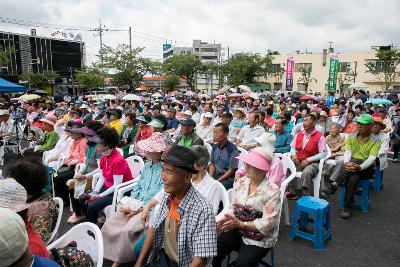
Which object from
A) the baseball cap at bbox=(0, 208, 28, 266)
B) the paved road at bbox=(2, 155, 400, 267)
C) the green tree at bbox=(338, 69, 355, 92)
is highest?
the green tree at bbox=(338, 69, 355, 92)

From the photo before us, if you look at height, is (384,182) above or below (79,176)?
below

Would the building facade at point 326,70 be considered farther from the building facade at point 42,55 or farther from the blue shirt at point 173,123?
the blue shirt at point 173,123

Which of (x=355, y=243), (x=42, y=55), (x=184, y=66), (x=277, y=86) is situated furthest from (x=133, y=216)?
(x=42, y=55)

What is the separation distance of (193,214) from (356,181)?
340 centimetres

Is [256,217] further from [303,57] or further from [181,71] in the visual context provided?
[303,57]

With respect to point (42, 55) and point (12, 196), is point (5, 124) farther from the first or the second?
point (42, 55)

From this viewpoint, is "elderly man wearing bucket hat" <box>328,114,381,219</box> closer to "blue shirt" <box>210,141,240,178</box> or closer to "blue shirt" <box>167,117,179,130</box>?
"blue shirt" <box>210,141,240,178</box>

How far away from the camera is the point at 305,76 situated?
4488 cm

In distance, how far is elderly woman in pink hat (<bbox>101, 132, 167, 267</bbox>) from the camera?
9.54 ft

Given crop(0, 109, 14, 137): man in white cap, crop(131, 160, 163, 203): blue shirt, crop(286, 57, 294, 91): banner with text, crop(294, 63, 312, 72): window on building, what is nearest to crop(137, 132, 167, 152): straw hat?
crop(131, 160, 163, 203): blue shirt

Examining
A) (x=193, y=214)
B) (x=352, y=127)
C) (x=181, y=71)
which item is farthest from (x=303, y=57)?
(x=193, y=214)

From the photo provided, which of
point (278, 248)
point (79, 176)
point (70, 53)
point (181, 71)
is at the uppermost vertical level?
point (70, 53)

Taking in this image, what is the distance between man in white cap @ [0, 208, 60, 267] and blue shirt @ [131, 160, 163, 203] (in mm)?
2180

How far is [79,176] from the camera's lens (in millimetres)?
4227
